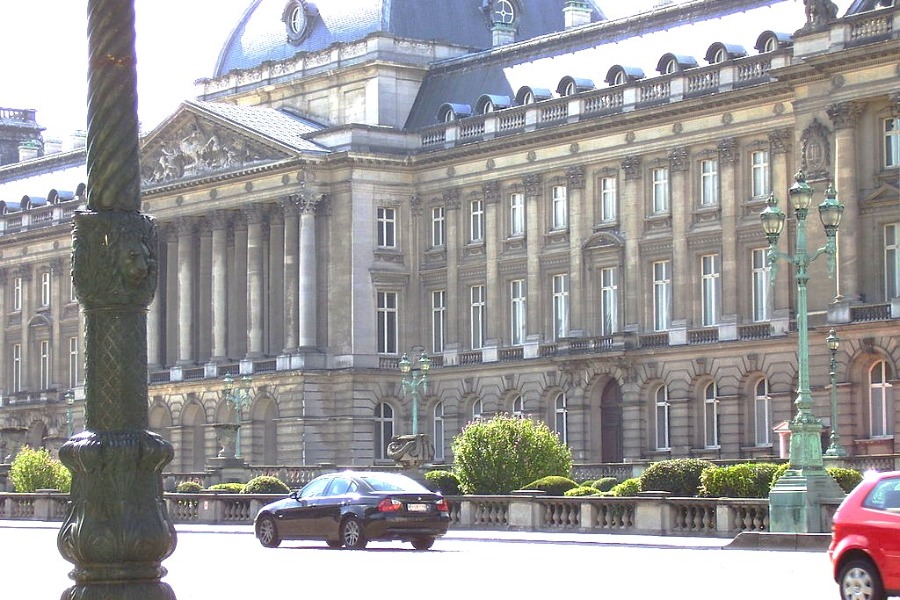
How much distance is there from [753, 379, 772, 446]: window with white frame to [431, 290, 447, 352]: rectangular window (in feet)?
65.3

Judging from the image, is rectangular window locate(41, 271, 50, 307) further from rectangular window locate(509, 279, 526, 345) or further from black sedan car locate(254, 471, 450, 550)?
black sedan car locate(254, 471, 450, 550)

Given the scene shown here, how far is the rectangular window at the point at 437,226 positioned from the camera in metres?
94.1

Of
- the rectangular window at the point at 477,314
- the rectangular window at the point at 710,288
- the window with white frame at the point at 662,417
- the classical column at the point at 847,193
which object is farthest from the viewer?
the rectangular window at the point at 477,314

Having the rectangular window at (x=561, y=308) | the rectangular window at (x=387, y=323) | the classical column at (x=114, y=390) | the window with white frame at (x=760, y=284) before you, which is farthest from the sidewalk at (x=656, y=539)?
the rectangular window at (x=387, y=323)

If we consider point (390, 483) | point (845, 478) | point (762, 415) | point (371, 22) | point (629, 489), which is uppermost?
point (371, 22)

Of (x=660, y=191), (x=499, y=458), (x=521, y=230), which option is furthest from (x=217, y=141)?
(x=499, y=458)

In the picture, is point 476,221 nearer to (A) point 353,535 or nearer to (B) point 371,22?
(B) point 371,22

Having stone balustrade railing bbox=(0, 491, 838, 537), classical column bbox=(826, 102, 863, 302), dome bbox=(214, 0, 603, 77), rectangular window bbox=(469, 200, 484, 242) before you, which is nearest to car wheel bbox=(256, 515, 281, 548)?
stone balustrade railing bbox=(0, 491, 838, 537)

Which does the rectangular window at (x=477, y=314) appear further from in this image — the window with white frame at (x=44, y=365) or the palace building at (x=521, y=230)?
the window with white frame at (x=44, y=365)

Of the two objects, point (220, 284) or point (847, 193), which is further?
point (220, 284)

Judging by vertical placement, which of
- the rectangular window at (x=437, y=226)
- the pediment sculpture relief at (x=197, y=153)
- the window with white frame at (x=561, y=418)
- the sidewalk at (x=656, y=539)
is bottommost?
the sidewalk at (x=656, y=539)

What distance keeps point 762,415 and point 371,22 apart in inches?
1193

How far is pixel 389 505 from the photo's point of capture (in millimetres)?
42656

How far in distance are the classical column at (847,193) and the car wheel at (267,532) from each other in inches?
1164
